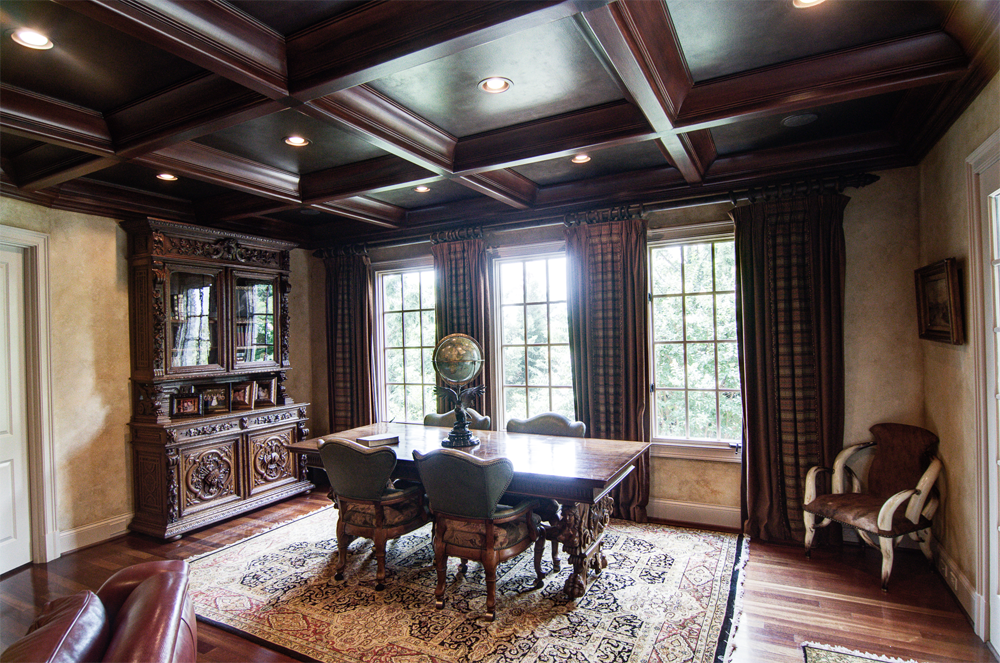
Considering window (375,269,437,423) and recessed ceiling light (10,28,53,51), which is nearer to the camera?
recessed ceiling light (10,28,53,51)

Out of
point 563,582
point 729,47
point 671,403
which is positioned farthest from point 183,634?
point 671,403

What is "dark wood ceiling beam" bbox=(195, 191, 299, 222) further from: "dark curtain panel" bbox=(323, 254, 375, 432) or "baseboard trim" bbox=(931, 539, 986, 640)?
"baseboard trim" bbox=(931, 539, 986, 640)

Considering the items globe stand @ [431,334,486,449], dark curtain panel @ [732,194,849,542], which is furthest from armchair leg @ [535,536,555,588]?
dark curtain panel @ [732,194,849,542]

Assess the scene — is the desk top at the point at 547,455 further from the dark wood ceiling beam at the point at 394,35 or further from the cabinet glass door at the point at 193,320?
the dark wood ceiling beam at the point at 394,35

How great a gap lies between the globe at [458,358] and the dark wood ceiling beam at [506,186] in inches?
43.0

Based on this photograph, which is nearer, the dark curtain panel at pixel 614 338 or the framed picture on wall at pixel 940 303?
the framed picture on wall at pixel 940 303

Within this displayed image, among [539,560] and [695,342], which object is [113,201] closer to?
[539,560]

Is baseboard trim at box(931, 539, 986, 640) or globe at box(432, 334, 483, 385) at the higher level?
globe at box(432, 334, 483, 385)

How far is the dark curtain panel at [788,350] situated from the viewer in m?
3.55

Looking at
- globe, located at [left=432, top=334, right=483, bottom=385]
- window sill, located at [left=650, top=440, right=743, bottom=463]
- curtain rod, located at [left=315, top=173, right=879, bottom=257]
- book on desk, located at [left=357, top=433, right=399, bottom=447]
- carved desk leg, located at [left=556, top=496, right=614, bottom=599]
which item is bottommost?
carved desk leg, located at [left=556, top=496, right=614, bottom=599]

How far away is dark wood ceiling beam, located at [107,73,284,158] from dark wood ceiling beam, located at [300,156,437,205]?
1.21m

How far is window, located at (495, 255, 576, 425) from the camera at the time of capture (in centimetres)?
465

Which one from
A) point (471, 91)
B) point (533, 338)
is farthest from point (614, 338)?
point (471, 91)

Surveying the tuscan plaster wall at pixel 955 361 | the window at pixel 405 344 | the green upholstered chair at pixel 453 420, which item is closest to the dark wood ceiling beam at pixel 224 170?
the window at pixel 405 344
